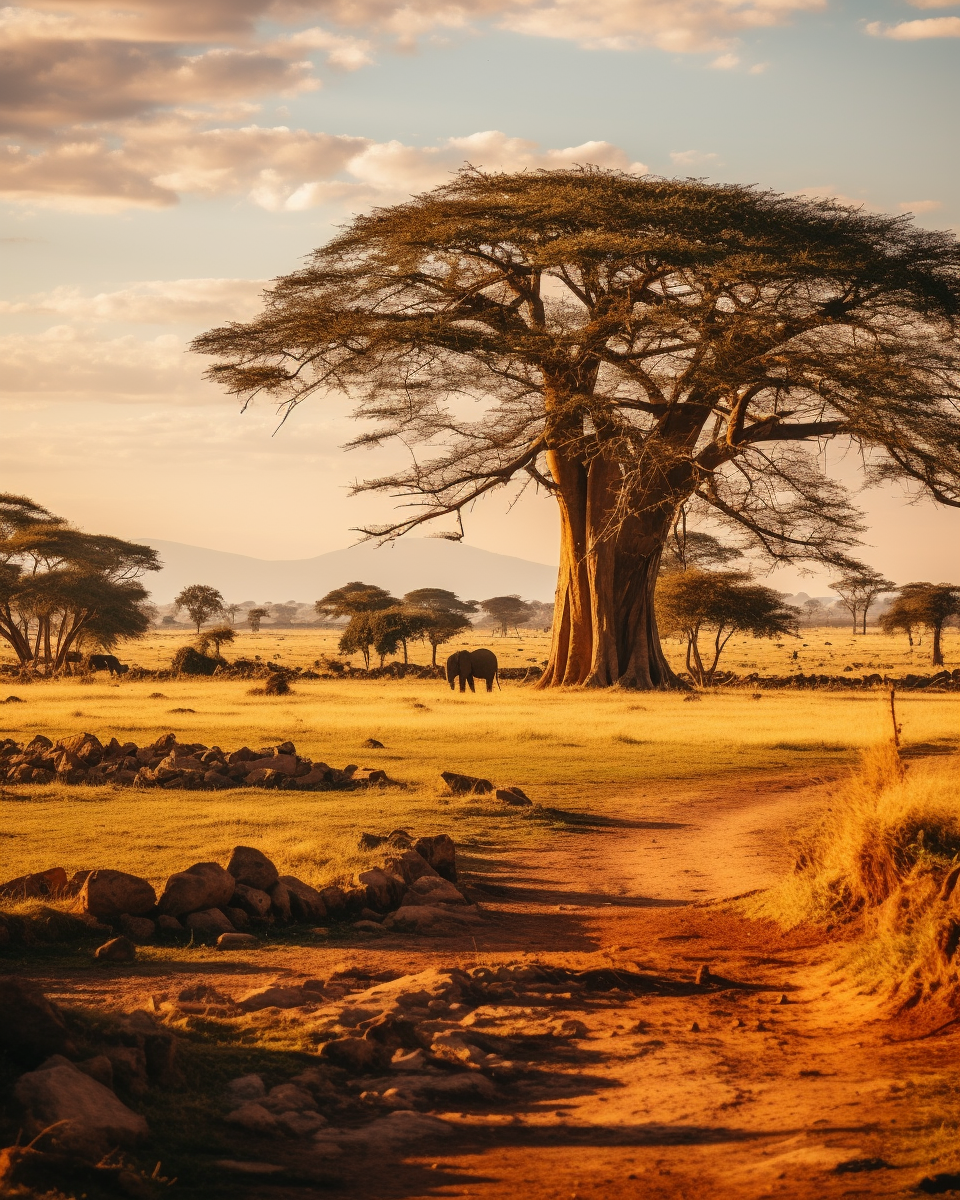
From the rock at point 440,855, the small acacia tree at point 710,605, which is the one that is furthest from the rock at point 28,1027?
the small acacia tree at point 710,605

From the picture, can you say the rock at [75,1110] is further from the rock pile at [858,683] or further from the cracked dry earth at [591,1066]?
the rock pile at [858,683]

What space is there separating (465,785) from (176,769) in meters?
3.78

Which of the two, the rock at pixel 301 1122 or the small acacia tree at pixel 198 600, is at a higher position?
the small acacia tree at pixel 198 600

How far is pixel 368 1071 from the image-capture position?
5.57 metres

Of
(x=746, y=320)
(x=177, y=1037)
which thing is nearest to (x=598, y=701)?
(x=746, y=320)

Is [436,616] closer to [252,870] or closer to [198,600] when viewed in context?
[198,600]

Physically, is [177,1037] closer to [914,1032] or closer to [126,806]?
[914,1032]

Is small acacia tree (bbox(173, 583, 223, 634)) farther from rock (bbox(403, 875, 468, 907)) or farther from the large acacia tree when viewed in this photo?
rock (bbox(403, 875, 468, 907))

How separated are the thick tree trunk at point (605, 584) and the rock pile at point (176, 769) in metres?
14.0

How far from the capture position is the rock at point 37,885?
852 cm

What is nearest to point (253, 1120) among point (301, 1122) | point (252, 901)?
point (301, 1122)

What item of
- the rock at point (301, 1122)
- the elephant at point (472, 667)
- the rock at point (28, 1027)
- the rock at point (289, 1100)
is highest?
the elephant at point (472, 667)

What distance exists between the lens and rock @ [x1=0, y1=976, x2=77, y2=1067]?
4730 millimetres

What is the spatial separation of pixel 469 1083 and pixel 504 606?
86.6 m
